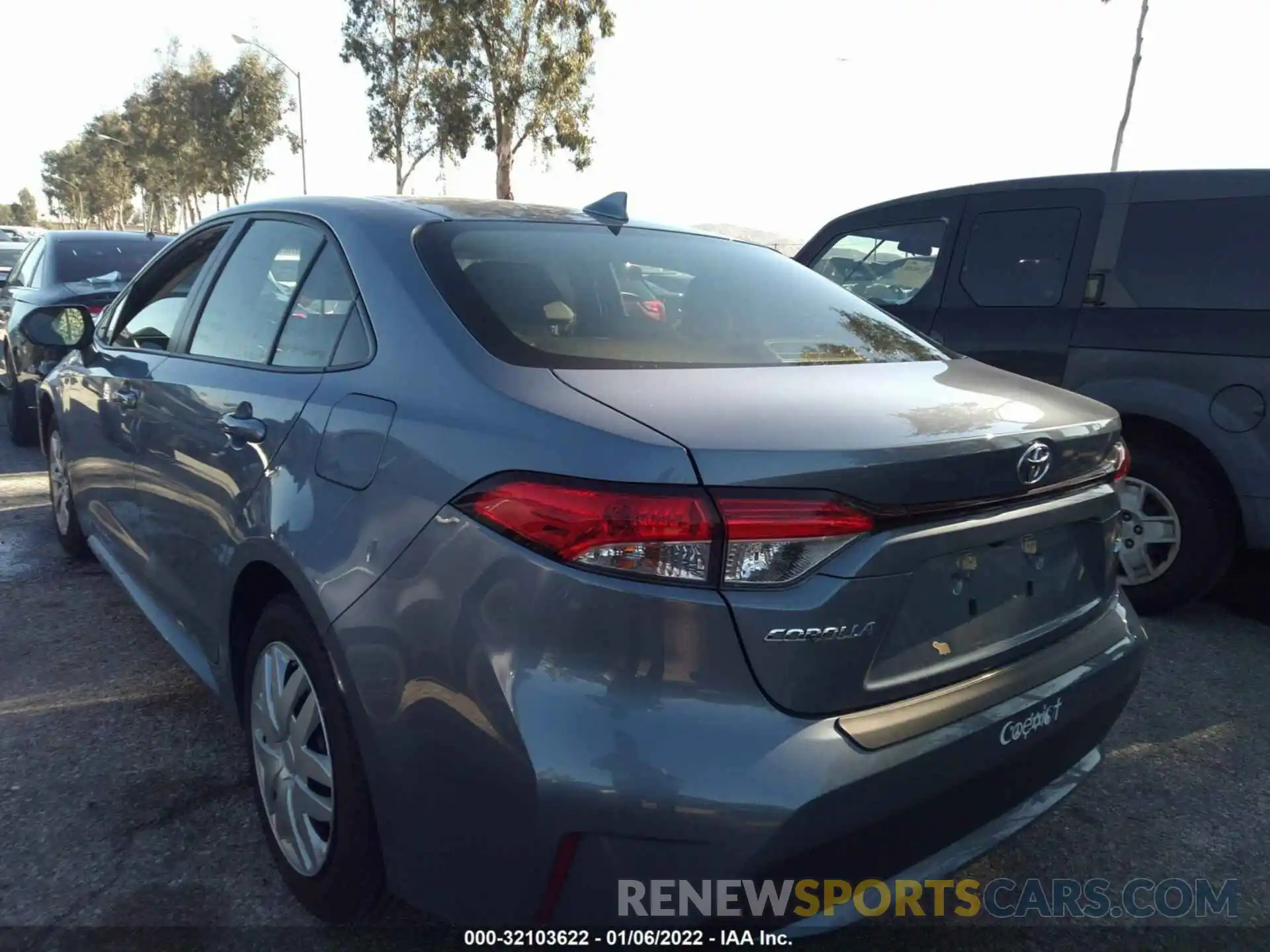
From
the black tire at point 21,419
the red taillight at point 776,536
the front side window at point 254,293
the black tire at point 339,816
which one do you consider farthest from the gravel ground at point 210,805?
the black tire at point 21,419

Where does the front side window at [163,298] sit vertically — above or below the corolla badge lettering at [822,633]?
above

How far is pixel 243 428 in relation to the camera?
2359mm

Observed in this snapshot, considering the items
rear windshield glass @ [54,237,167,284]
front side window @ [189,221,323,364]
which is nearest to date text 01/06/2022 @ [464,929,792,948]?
front side window @ [189,221,323,364]

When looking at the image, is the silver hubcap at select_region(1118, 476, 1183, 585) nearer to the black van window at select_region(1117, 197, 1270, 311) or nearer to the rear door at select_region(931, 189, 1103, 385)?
the rear door at select_region(931, 189, 1103, 385)

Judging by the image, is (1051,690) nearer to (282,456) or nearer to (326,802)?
(326,802)

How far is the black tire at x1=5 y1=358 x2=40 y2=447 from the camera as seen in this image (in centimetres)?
745

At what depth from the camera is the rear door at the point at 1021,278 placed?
14.9ft

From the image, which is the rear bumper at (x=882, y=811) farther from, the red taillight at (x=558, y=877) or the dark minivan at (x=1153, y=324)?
the dark minivan at (x=1153, y=324)

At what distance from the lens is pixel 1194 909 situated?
240 cm

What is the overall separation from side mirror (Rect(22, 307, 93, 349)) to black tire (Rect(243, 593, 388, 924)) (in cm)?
233

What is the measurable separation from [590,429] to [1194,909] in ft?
6.51

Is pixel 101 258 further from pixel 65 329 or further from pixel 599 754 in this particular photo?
pixel 599 754

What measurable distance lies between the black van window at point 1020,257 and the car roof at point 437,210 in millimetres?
2277

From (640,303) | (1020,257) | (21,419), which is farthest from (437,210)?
(21,419)
